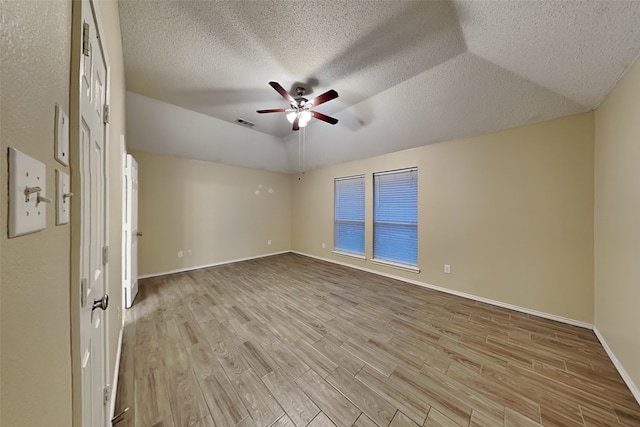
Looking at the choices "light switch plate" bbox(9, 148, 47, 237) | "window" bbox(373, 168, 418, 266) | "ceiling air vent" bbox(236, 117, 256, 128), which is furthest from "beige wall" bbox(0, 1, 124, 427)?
"window" bbox(373, 168, 418, 266)

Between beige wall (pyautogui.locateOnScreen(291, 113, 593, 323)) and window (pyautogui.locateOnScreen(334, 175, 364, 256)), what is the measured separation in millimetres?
1092

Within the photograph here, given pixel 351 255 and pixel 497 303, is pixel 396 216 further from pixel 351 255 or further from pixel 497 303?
pixel 497 303

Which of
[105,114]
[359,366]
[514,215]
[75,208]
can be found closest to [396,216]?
[514,215]

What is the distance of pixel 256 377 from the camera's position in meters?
1.67

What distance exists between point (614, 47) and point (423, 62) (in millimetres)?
1298

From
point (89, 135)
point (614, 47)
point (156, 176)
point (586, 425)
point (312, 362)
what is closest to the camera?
point (89, 135)

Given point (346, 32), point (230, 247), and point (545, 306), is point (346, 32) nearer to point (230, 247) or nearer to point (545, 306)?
point (545, 306)

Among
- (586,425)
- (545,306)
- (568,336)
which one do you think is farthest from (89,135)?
(545,306)

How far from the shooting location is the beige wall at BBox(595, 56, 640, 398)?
5.17 feet

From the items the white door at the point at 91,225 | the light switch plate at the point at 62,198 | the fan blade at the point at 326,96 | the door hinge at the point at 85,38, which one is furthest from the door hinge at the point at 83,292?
the fan blade at the point at 326,96

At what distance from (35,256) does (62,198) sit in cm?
22

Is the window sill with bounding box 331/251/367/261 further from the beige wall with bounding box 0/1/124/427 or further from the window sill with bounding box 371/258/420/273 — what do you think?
the beige wall with bounding box 0/1/124/427

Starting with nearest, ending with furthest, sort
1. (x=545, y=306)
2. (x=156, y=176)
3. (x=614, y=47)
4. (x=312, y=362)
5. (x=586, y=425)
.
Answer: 1. (x=586, y=425)
2. (x=614, y=47)
3. (x=312, y=362)
4. (x=545, y=306)
5. (x=156, y=176)

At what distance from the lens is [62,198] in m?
0.58
